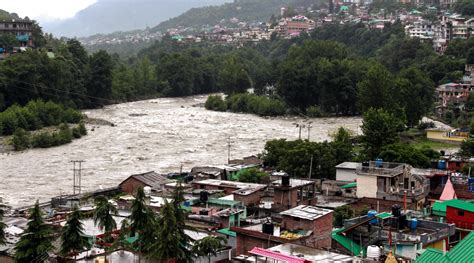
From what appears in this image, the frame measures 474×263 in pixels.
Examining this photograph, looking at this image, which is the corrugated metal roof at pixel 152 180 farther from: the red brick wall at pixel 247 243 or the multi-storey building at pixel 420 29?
the multi-storey building at pixel 420 29

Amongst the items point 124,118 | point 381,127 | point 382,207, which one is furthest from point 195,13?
point 382,207

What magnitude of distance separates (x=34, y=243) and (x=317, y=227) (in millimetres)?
4624

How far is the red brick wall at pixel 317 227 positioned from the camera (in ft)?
39.3

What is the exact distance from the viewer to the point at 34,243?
11531 millimetres

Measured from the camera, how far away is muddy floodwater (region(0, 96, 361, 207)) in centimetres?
2522

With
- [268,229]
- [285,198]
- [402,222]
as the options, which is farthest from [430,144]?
[268,229]

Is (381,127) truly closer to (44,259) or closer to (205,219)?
(205,219)

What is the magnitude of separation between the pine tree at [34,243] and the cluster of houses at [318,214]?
26.0 inches

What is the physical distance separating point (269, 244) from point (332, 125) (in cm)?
3203

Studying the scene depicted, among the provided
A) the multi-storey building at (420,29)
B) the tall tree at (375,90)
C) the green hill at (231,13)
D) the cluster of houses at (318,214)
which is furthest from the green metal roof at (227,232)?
the green hill at (231,13)

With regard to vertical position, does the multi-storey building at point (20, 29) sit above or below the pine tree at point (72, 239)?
above

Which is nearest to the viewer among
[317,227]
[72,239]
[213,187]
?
[72,239]

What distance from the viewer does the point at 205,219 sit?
14531mm

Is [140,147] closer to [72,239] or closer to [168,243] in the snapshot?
[72,239]
